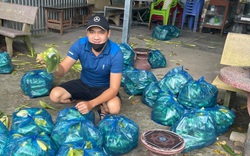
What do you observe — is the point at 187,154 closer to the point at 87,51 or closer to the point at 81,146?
the point at 81,146

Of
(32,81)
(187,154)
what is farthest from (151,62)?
(187,154)

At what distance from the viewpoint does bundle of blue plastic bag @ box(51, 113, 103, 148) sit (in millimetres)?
2689

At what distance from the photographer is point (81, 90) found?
12.6ft

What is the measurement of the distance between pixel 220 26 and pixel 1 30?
7.68 metres

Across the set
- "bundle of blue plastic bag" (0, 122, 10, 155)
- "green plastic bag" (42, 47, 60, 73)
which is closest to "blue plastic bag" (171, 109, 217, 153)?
"green plastic bag" (42, 47, 60, 73)

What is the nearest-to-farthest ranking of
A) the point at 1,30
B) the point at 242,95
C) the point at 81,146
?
1. the point at 81,146
2. the point at 242,95
3. the point at 1,30

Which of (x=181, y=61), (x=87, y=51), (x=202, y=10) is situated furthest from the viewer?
(x=202, y=10)

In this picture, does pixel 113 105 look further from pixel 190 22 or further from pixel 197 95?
pixel 190 22

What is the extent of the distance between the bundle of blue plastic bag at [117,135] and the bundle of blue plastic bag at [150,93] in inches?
50.0

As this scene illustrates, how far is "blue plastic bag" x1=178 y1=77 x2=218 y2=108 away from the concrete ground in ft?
1.66

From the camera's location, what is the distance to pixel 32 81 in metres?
4.23

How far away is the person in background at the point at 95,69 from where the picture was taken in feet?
10.5

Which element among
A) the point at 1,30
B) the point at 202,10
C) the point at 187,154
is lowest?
the point at 187,154

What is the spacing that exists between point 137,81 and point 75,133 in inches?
81.5
